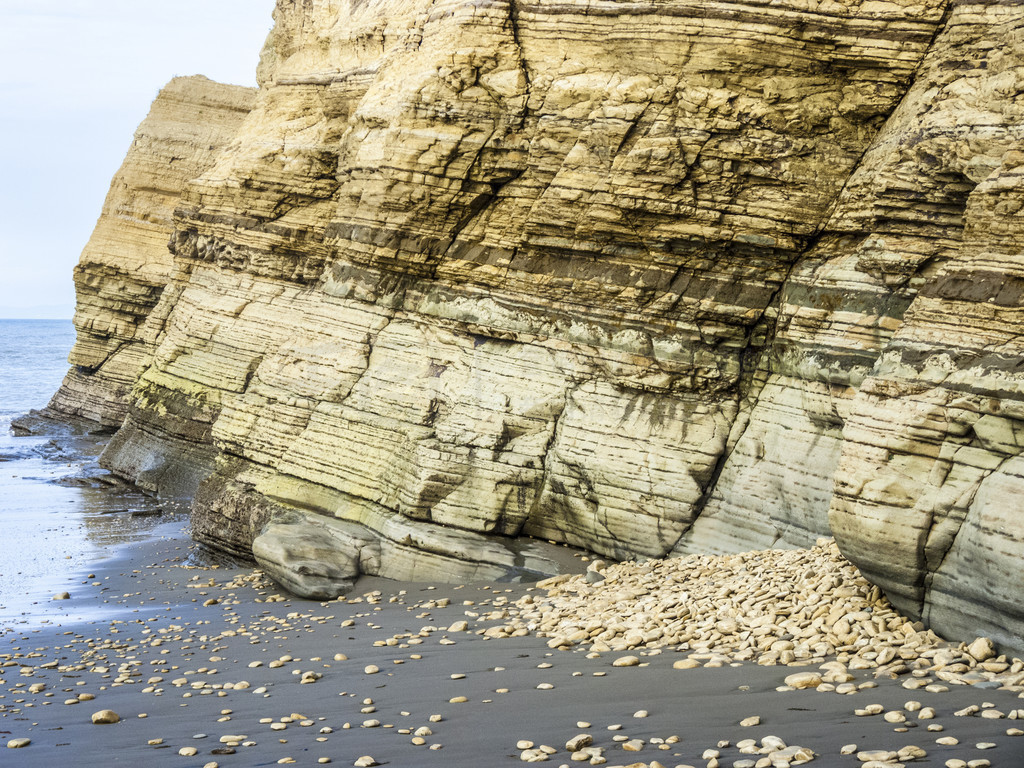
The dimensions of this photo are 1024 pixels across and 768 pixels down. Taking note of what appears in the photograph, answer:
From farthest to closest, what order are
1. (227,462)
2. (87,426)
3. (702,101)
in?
(87,426) < (227,462) < (702,101)

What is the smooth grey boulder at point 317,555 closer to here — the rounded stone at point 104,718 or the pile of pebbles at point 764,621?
the pile of pebbles at point 764,621

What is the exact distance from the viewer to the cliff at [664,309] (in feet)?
21.6

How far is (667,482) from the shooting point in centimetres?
940

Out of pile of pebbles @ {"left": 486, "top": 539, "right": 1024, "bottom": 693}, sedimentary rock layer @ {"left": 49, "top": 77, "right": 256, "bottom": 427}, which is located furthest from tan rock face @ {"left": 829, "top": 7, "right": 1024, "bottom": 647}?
sedimentary rock layer @ {"left": 49, "top": 77, "right": 256, "bottom": 427}

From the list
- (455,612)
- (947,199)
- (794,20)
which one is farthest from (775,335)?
(455,612)

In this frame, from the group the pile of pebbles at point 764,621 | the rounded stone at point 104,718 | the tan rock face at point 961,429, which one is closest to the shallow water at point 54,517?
the rounded stone at point 104,718

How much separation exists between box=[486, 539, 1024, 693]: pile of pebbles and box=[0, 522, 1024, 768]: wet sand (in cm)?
19

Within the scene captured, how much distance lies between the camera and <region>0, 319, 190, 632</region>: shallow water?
1079 cm

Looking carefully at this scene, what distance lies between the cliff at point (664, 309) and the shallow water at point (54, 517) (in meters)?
2.05

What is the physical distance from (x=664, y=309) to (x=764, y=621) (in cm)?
376

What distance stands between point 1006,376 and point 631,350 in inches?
161

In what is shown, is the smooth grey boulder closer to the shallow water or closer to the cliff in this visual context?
the cliff

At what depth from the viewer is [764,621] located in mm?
6695

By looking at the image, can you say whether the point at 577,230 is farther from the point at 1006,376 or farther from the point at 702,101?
the point at 1006,376
